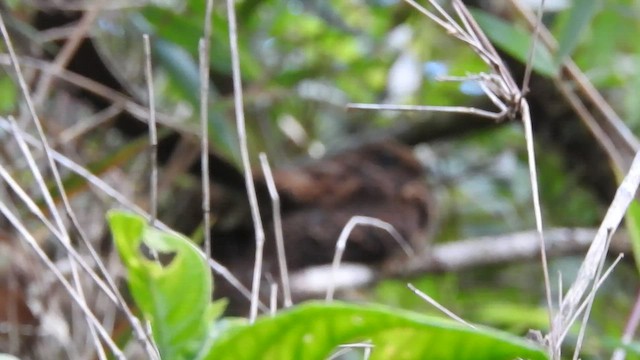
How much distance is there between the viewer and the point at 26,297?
73cm

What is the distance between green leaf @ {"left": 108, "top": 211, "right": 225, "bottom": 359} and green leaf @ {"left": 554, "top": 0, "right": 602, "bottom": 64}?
369 mm

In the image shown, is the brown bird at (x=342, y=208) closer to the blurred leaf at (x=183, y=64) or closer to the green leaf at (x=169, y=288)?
the blurred leaf at (x=183, y=64)

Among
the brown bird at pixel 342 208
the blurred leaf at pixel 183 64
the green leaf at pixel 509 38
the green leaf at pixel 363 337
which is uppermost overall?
the green leaf at pixel 509 38

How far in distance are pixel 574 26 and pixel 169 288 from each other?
0.41 meters

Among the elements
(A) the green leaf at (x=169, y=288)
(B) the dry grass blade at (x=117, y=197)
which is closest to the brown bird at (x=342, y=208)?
(B) the dry grass blade at (x=117, y=197)

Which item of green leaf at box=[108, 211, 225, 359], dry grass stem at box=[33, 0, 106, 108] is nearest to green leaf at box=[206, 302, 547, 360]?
green leaf at box=[108, 211, 225, 359]

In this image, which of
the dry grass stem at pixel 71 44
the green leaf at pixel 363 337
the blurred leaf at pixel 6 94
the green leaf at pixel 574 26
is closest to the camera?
the green leaf at pixel 363 337

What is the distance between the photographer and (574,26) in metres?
0.61

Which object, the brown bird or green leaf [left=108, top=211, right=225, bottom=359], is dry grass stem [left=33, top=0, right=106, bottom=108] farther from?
green leaf [left=108, top=211, right=225, bottom=359]

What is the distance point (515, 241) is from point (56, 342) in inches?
20.1

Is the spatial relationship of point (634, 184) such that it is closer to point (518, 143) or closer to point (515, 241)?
point (515, 241)

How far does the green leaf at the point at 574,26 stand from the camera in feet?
1.94

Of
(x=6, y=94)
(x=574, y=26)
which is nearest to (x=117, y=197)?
(x=574, y=26)

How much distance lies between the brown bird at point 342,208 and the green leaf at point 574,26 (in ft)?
1.43
